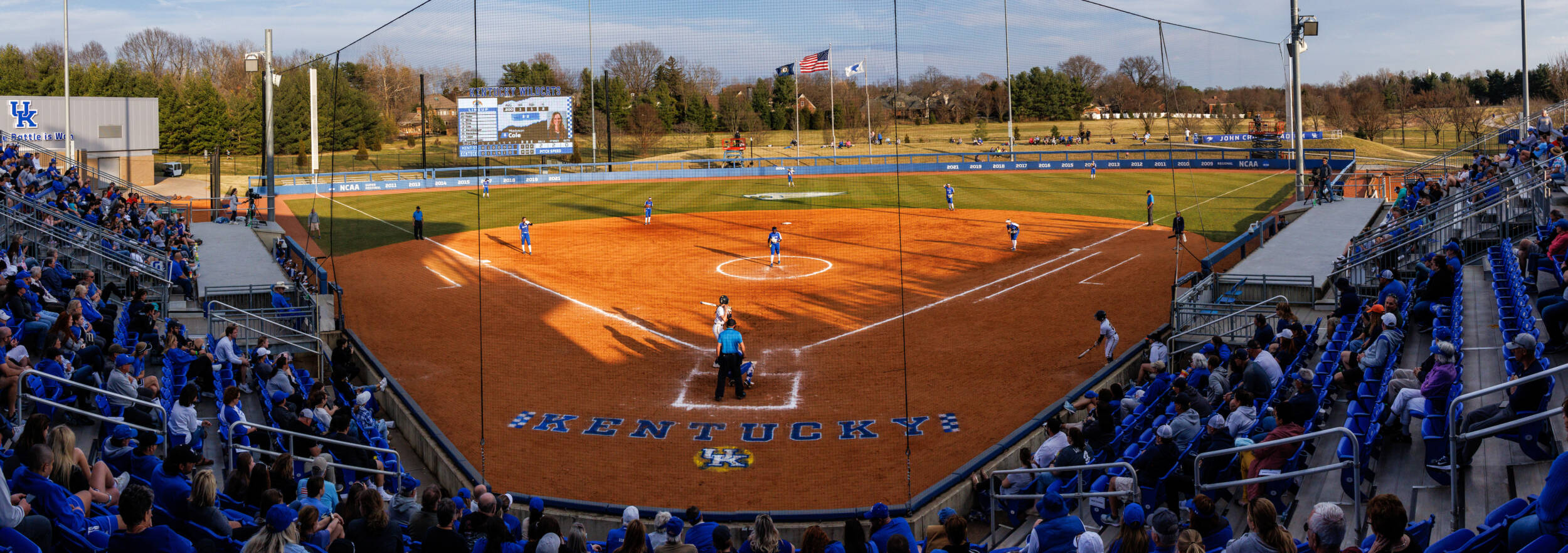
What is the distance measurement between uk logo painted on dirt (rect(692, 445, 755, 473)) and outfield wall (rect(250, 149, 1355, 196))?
96.4 feet

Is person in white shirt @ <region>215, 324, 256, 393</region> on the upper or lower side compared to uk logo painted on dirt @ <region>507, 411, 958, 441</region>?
upper

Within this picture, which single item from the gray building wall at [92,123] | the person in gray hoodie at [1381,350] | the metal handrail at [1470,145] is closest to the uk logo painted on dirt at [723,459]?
the person in gray hoodie at [1381,350]

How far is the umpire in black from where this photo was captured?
54.2 ft

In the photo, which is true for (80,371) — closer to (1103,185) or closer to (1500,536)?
(1500,536)

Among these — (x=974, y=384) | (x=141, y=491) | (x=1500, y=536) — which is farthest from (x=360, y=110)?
(x=1500, y=536)

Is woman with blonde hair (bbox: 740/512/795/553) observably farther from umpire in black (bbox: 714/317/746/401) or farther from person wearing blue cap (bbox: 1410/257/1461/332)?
umpire in black (bbox: 714/317/746/401)

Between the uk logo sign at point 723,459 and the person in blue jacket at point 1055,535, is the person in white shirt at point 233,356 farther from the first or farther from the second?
the person in blue jacket at point 1055,535

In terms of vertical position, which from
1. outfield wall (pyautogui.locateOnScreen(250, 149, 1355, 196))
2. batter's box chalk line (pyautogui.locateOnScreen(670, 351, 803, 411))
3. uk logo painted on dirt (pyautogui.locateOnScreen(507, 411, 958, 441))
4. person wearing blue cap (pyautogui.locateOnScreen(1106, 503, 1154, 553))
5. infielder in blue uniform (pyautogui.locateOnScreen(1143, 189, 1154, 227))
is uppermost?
outfield wall (pyautogui.locateOnScreen(250, 149, 1355, 196))

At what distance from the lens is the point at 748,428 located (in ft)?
51.3

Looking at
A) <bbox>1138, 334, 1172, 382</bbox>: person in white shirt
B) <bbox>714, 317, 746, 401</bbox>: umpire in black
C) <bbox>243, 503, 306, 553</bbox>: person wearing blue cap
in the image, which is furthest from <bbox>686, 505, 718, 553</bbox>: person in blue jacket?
<bbox>714, 317, 746, 401</bbox>: umpire in black

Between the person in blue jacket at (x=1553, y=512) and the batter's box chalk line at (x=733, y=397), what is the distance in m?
12.0

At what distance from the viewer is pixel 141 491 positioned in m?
5.82

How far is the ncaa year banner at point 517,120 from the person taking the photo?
3806cm

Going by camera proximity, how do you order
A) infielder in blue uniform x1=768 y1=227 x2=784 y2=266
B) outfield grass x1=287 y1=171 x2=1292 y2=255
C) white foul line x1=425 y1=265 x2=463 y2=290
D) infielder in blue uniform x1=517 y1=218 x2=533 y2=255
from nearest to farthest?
white foul line x1=425 y1=265 x2=463 y2=290 → infielder in blue uniform x1=768 y1=227 x2=784 y2=266 → infielder in blue uniform x1=517 y1=218 x2=533 y2=255 → outfield grass x1=287 y1=171 x2=1292 y2=255
